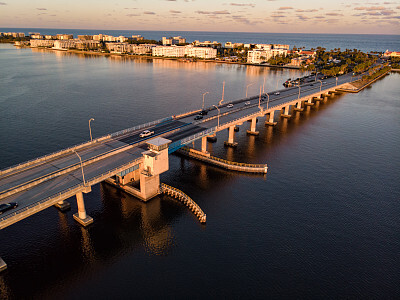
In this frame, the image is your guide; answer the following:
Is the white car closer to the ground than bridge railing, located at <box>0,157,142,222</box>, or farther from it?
farther from it

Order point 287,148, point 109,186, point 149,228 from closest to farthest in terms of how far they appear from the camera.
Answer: point 149,228, point 109,186, point 287,148

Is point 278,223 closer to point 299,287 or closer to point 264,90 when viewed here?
point 299,287

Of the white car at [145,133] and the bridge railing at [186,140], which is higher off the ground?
the white car at [145,133]

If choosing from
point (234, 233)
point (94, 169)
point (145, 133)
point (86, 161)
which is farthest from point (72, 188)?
point (234, 233)

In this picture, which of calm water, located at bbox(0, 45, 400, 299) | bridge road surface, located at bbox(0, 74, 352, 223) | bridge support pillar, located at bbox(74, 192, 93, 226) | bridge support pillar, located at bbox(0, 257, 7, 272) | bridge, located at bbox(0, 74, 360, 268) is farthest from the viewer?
bridge support pillar, located at bbox(74, 192, 93, 226)

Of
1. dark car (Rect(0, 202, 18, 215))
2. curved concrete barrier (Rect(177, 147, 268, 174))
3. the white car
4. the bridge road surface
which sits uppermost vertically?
the white car

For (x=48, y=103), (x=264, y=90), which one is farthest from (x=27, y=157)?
(x=264, y=90)

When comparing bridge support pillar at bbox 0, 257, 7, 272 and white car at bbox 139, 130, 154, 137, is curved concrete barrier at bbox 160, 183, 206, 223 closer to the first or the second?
white car at bbox 139, 130, 154, 137

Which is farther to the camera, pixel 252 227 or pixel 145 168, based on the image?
pixel 145 168

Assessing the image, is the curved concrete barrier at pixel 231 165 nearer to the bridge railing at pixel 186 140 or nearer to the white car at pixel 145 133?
the bridge railing at pixel 186 140

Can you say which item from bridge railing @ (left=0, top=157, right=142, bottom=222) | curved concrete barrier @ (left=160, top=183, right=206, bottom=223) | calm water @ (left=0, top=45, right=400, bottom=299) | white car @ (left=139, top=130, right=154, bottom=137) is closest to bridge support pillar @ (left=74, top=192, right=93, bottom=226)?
calm water @ (left=0, top=45, right=400, bottom=299)

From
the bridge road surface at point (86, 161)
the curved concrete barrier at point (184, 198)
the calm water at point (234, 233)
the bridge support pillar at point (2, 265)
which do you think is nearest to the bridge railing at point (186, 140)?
the bridge road surface at point (86, 161)
